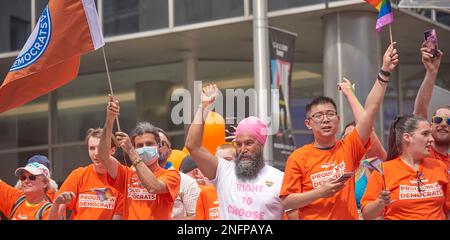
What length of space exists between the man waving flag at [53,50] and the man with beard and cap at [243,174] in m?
1.86

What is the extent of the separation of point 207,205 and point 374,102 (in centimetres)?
162

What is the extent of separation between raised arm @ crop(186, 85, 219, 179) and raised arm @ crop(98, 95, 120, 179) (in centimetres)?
94

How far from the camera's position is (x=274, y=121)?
13047 millimetres

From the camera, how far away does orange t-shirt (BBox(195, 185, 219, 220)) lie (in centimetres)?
768

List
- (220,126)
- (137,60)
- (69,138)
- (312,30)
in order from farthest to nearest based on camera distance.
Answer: (69,138), (137,60), (312,30), (220,126)

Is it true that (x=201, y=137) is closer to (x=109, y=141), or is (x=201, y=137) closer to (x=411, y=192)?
(x=109, y=141)

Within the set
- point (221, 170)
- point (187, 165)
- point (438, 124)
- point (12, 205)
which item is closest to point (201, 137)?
point (221, 170)

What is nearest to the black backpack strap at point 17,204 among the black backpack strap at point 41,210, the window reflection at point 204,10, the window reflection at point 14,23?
the black backpack strap at point 41,210

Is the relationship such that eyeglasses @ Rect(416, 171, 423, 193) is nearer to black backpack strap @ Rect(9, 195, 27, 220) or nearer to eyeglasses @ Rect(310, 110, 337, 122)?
eyeglasses @ Rect(310, 110, 337, 122)

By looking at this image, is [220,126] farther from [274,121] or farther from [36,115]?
[36,115]
